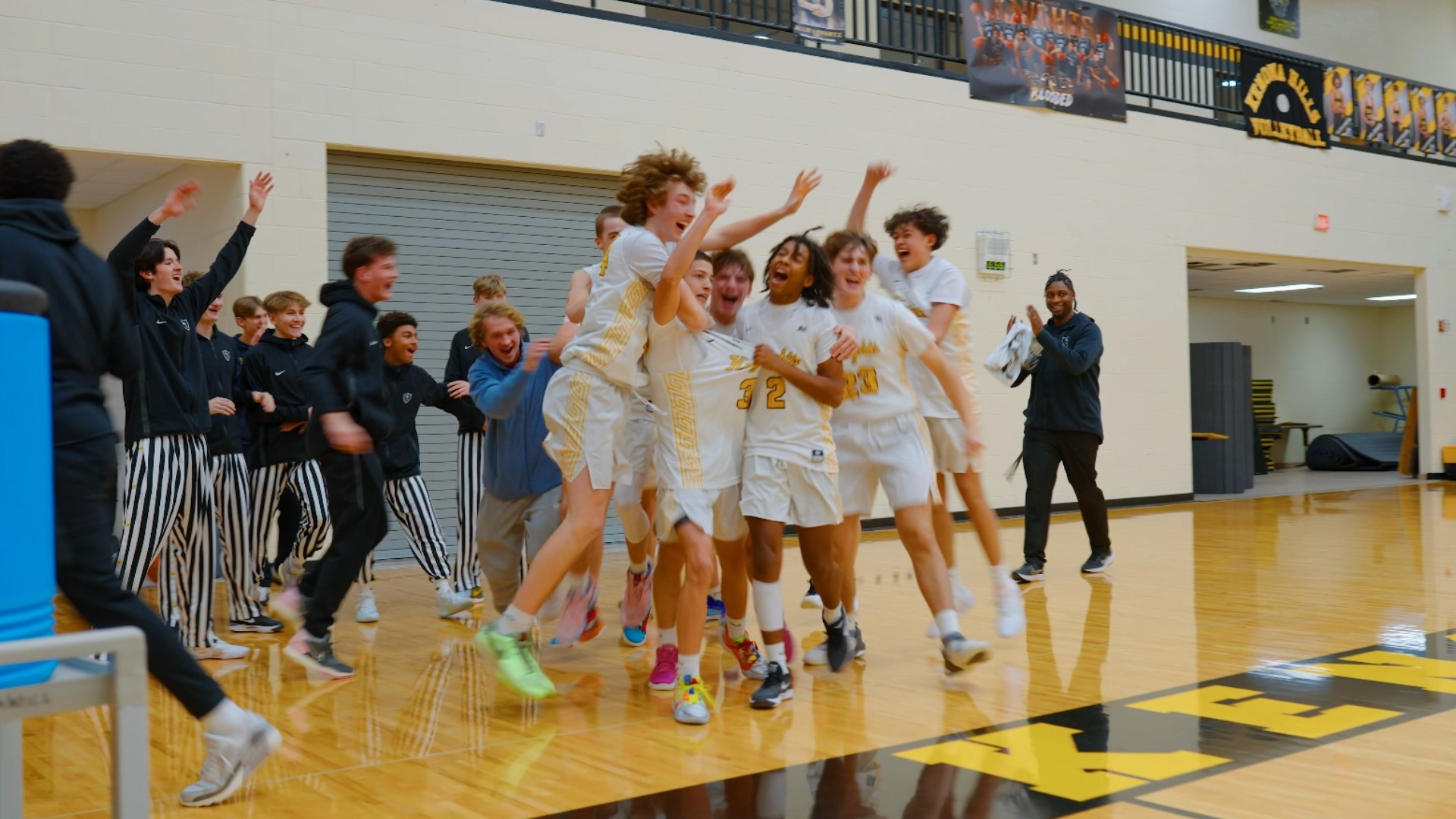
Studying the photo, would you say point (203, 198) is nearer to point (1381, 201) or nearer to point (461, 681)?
point (461, 681)

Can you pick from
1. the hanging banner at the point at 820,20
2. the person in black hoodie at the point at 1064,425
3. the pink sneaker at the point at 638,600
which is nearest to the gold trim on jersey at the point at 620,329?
the pink sneaker at the point at 638,600

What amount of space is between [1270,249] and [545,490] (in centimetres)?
1114

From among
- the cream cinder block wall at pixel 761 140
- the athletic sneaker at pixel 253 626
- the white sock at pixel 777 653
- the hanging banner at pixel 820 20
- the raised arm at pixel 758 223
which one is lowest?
the athletic sneaker at pixel 253 626

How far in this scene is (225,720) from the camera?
8.55 ft

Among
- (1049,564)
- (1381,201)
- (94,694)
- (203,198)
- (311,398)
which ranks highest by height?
(1381,201)

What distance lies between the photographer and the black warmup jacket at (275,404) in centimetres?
584

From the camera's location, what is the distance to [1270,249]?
44.3 ft

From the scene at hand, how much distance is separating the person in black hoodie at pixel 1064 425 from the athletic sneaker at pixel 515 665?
3.74 metres

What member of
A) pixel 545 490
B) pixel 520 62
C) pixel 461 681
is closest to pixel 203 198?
pixel 520 62

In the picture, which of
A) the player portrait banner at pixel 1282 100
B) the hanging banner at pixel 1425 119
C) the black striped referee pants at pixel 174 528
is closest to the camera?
the black striped referee pants at pixel 174 528

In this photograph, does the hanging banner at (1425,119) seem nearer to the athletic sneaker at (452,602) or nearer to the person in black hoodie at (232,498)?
the athletic sneaker at (452,602)

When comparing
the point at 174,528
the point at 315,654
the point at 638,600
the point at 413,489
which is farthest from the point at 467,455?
the point at 315,654

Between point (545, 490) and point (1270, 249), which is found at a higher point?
point (1270, 249)

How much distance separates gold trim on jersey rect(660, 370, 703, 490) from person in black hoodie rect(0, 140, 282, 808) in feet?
5.17
